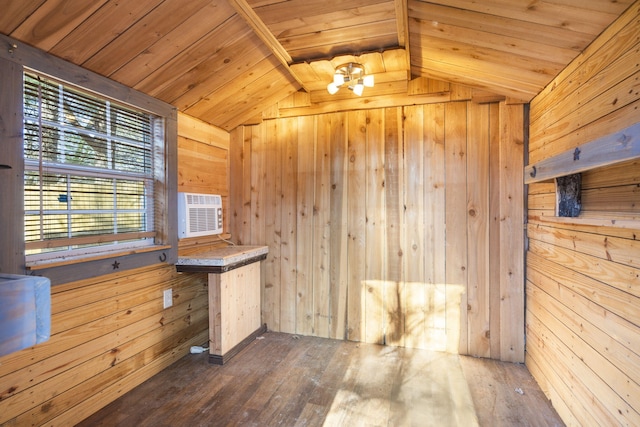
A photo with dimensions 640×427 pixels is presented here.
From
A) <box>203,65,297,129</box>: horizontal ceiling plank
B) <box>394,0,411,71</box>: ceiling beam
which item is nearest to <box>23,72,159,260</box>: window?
<box>203,65,297,129</box>: horizontal ceiling plank

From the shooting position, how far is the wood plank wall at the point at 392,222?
8.32 feet

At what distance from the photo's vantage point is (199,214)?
2676mm

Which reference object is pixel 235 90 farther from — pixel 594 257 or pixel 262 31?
pixel 594 257

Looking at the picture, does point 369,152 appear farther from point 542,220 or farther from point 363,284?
point 542,220

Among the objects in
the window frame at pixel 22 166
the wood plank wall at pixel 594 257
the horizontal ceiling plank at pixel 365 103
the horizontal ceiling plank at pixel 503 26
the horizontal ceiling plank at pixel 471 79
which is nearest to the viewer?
the wood plank wall at pixel 594 257

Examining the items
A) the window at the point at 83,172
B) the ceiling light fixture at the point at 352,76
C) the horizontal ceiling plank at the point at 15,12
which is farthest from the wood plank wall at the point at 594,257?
the window at the point at 83,172

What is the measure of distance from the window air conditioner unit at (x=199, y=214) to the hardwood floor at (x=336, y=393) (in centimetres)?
108

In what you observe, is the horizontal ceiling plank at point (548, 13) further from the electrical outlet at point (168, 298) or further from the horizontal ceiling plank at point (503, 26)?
the electrical outlet at point (168, 298)

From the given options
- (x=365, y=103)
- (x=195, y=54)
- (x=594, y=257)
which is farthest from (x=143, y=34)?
(x=594, y=257)

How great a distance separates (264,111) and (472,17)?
6.63 ft

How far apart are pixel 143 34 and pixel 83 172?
2.88 ft

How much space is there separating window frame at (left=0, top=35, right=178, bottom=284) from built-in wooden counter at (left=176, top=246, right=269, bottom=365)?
1.14 feet

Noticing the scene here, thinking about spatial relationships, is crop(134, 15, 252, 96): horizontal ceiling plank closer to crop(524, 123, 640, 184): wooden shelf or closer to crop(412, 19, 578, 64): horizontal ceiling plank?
crop(412, 19, 578, 64): horizontal ceiling plank

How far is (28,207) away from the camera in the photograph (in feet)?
5.19
